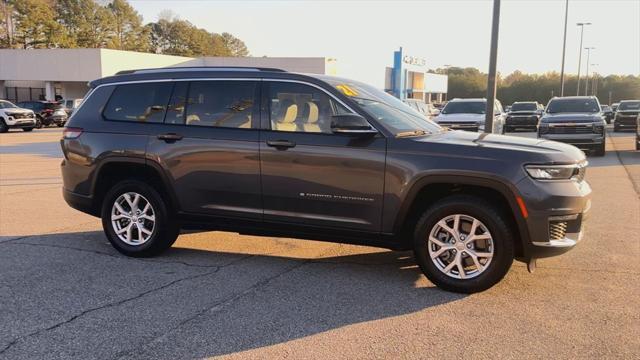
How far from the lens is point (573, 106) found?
18.4 meters

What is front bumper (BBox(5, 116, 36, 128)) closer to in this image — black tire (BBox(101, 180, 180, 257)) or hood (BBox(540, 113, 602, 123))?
hood (BBox(540, 113, 602, 123))

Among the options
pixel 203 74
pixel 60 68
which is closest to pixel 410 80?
pixel 60 68

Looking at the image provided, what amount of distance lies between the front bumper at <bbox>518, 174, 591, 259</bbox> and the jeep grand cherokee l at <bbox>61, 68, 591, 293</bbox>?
0.04 ft

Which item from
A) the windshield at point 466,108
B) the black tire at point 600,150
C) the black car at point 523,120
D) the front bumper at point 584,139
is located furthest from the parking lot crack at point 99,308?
the black car at point 523,120

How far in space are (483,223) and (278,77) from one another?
2393 mm

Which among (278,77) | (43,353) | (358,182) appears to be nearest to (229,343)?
(43,353)

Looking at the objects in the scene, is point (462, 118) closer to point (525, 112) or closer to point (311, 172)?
point (311, 172)

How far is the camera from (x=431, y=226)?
5012 mm

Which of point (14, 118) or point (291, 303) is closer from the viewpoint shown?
point (291, 303)

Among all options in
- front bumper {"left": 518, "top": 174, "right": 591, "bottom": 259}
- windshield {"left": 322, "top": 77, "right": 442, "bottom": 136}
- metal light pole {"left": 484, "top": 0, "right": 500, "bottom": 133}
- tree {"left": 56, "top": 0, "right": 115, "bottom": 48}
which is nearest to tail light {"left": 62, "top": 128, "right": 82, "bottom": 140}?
windshield {"left": 322, "top": 77, "right": 442, "bottom": 136}

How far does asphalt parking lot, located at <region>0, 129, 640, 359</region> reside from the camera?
392 centimetres

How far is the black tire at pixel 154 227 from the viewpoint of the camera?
598cm

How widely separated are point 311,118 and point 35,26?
245ft

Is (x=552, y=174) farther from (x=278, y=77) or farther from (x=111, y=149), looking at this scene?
(x=111, y=149)
